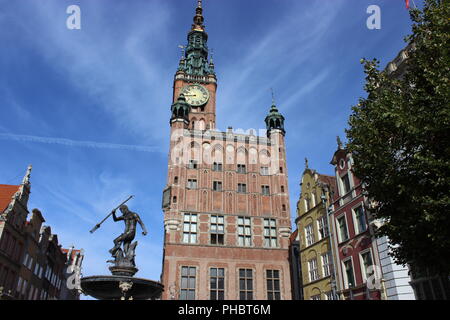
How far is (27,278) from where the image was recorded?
40.5 meters

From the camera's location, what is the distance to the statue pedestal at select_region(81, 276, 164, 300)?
1316cm

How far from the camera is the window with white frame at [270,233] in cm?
3672

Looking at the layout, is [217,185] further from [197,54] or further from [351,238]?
[197,54]

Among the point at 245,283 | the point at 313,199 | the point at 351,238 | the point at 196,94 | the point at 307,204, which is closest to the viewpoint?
the point at 351,238

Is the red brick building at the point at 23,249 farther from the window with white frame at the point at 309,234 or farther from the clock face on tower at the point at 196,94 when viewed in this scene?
the window with white frame at the point at 309,234

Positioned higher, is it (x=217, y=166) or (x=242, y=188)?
(x=217, y=166)

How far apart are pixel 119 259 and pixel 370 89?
12708mm

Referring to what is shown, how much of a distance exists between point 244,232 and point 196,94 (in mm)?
26353

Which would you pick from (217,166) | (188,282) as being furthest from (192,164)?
(188,282)

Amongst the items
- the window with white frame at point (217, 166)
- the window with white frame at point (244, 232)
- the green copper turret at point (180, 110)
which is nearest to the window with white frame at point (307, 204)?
the window with white frame at point (244, 232)

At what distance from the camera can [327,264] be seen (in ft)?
88.1
